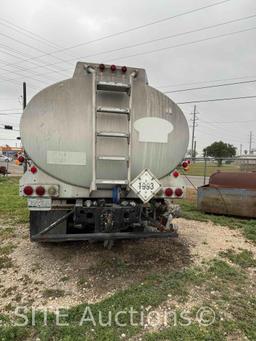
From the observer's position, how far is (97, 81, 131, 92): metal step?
3.76 m

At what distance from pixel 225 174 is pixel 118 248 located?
14.6ft

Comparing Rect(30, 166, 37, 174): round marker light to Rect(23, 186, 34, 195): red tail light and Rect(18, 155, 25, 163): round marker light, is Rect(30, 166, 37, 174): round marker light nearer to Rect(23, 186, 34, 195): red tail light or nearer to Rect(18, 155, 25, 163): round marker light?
Rect(23, 186, 34, 195): red tail light

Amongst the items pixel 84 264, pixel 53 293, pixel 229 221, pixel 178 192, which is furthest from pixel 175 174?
pixel 229 221

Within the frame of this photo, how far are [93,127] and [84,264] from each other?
198cm

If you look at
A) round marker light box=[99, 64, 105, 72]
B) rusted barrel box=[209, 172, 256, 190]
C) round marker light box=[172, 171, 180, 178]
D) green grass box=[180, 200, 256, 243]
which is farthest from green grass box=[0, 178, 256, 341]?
rusted barrel box=[209, 172, 256, 190]

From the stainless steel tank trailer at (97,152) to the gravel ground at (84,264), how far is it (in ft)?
1.77

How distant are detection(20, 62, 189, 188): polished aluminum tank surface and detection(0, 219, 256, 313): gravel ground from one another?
1.23 meters

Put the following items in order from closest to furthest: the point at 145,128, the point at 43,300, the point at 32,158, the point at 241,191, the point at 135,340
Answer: the point at 135,340, the point at 43,300, the point at 32,158, the point at 145,128, the point at 241,191

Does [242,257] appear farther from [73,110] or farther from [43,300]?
[73,110]

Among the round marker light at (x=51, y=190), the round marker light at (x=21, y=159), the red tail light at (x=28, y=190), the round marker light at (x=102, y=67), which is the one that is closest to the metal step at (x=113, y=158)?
the round marker light at (x=51, y=190)

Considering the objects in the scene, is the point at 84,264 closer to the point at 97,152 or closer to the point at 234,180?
the point at 97,152

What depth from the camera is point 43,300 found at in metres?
3.35

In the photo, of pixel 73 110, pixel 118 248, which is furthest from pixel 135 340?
pixel 73 110

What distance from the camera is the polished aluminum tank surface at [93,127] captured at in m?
3.71
